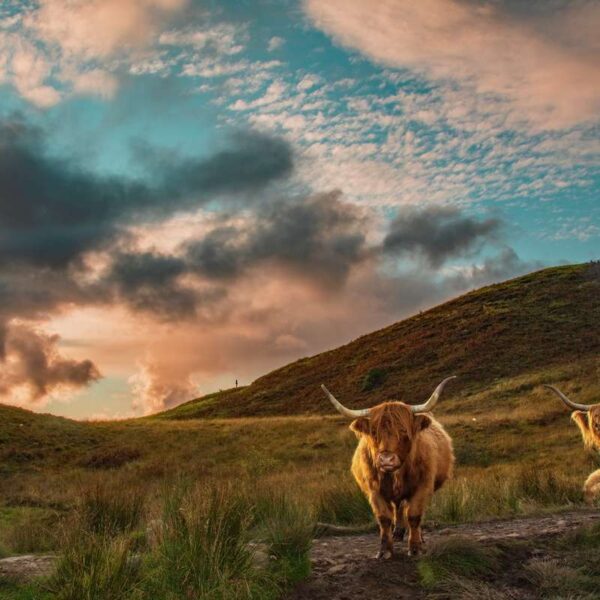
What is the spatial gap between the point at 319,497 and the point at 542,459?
35.3 feet

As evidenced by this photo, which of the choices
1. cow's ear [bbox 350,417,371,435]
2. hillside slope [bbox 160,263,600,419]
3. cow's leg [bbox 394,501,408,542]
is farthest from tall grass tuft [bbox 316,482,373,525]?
hillside slope [bbox 160,263,600,419]

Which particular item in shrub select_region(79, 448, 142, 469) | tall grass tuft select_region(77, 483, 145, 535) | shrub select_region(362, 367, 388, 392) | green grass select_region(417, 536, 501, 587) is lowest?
green grass select_region(417, 536, 501, 587)

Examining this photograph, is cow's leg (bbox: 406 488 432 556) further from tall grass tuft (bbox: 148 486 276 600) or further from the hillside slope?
the hillside slope

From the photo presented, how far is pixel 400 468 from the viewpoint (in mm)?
7109

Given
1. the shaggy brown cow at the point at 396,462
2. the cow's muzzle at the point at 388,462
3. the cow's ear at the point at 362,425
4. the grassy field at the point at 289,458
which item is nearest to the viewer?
the grassy field at the point at 289,458

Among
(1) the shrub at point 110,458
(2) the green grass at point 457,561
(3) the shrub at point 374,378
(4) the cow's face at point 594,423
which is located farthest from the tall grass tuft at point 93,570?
(3) the shrub at point 374,378

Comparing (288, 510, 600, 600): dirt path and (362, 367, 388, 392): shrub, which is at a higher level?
(362, 367, 388, 392): shrub

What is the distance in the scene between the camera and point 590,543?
7508 millimetres

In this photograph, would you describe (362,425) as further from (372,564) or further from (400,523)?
(400,523)

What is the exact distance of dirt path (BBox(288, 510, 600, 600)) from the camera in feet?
19.8

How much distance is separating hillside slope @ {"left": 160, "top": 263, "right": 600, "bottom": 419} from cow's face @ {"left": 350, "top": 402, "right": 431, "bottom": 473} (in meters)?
30.6

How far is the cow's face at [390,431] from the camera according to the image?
259 inches

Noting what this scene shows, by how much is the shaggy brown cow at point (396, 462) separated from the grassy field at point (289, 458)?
0.80 m

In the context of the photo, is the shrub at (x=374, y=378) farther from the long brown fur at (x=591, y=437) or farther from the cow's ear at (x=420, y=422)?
the cow's ear at (x=420, y=422)
